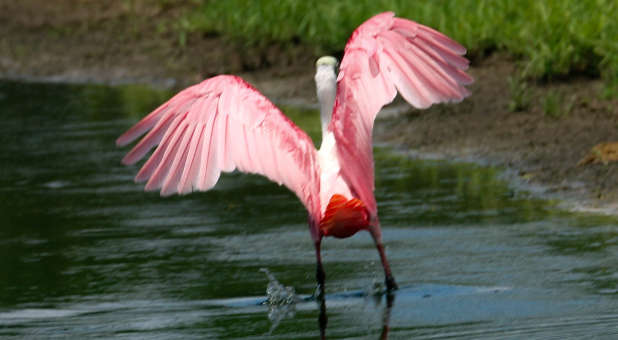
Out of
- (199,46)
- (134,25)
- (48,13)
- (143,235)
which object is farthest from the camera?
(48,13)

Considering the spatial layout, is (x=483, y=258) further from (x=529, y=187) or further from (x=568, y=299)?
(x=529, y=187)

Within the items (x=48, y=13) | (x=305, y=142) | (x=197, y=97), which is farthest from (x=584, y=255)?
(x=48, y=13)

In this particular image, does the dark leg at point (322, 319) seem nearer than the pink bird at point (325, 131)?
Yes

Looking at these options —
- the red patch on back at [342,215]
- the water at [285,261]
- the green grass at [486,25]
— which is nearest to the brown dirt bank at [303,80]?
the green grass at [486,25]

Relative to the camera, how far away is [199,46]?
1472 centimetres

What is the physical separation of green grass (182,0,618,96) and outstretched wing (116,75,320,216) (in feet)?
13.9

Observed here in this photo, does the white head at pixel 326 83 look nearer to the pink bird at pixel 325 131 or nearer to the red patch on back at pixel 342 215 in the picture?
the pink bird at pixel 325 131

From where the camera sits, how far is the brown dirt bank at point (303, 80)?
9.03 metres

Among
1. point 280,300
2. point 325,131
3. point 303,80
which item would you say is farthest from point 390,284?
point 303,80

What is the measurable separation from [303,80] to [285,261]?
5877 millimetres

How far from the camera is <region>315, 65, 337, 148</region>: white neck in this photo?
6746mm

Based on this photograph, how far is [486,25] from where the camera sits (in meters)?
11.6

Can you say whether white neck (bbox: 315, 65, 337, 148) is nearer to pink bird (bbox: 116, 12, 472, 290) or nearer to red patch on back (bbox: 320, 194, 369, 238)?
pink bird (bbox: 116, 12, 472, 290)

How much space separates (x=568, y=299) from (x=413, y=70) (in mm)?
1321
